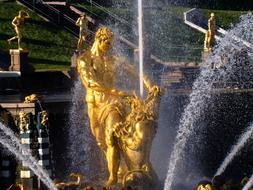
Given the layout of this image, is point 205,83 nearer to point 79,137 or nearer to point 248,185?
point 79,137

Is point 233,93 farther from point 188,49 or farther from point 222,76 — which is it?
point 188,49

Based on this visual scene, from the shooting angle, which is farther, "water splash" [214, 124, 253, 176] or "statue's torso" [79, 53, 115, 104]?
"water splash" [214, 124, 253, 176]

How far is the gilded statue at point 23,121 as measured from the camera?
20.7 metres

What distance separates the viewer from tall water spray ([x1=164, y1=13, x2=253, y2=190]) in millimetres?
20828

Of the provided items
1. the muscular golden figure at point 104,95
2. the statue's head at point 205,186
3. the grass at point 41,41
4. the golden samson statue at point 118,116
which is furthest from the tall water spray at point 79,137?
the grass at point 41,41

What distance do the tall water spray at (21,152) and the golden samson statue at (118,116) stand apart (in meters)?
1.32

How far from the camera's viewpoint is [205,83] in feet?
84.5

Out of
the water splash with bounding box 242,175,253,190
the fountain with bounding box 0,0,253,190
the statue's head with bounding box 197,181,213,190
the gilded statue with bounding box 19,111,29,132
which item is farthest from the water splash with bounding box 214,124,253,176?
the statue's head with bounding box 197,181,213,190

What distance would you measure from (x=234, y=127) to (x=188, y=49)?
35.1ft

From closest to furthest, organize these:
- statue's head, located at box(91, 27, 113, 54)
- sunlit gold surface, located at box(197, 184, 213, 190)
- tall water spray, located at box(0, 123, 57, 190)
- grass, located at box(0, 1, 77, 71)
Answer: sunlit gold surface, located at box(197, 184, 213, 190) → statue's head, located at box(91, 27, 113, 54) → tall water spray, located at box(0, 123, 57, 190) → grass, located at box(0, 1, 77, 71)

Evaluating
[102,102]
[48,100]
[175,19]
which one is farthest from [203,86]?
[175,19]

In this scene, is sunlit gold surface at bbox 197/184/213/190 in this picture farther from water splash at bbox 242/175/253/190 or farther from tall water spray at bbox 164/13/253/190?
tall water spray at bbox 164/13/253/190

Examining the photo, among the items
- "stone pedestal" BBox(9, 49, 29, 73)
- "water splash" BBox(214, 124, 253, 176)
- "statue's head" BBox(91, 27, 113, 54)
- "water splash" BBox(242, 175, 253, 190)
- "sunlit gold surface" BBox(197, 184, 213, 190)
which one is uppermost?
"statue's head" BBox(91, 27, 113, 54)

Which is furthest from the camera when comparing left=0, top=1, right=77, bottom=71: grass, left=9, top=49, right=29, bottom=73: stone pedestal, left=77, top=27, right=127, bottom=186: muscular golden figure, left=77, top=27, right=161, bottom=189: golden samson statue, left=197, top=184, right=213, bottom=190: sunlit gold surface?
left=0, top=1, right=77, bottom=71: grass
